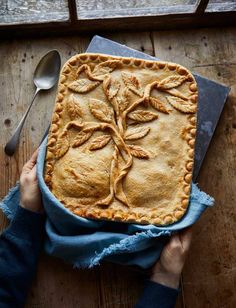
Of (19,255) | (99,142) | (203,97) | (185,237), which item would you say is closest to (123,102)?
(99,142)

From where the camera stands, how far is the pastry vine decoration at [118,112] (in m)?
1.30

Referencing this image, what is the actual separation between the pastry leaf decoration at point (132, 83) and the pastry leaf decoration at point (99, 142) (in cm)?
16

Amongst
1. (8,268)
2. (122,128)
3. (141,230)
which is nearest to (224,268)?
(141,230)

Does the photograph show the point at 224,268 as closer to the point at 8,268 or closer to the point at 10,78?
the point at 8,268

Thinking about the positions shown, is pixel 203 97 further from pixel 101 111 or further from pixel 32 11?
pixel 32 11

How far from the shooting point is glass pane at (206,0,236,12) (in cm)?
158

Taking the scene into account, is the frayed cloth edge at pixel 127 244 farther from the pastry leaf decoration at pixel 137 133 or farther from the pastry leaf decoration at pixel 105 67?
the pastry leaf decoration at pixel 105 67

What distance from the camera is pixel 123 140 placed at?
1310mm

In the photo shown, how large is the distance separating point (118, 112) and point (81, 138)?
13 cm

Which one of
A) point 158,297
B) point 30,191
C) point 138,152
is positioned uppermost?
point 138,152

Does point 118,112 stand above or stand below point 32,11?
below

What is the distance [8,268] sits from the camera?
1330mm

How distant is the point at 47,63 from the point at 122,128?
429 mm

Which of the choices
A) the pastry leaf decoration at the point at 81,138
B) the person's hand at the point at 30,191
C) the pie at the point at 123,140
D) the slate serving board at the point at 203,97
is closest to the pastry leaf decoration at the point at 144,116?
the pie at the point at 123,140
